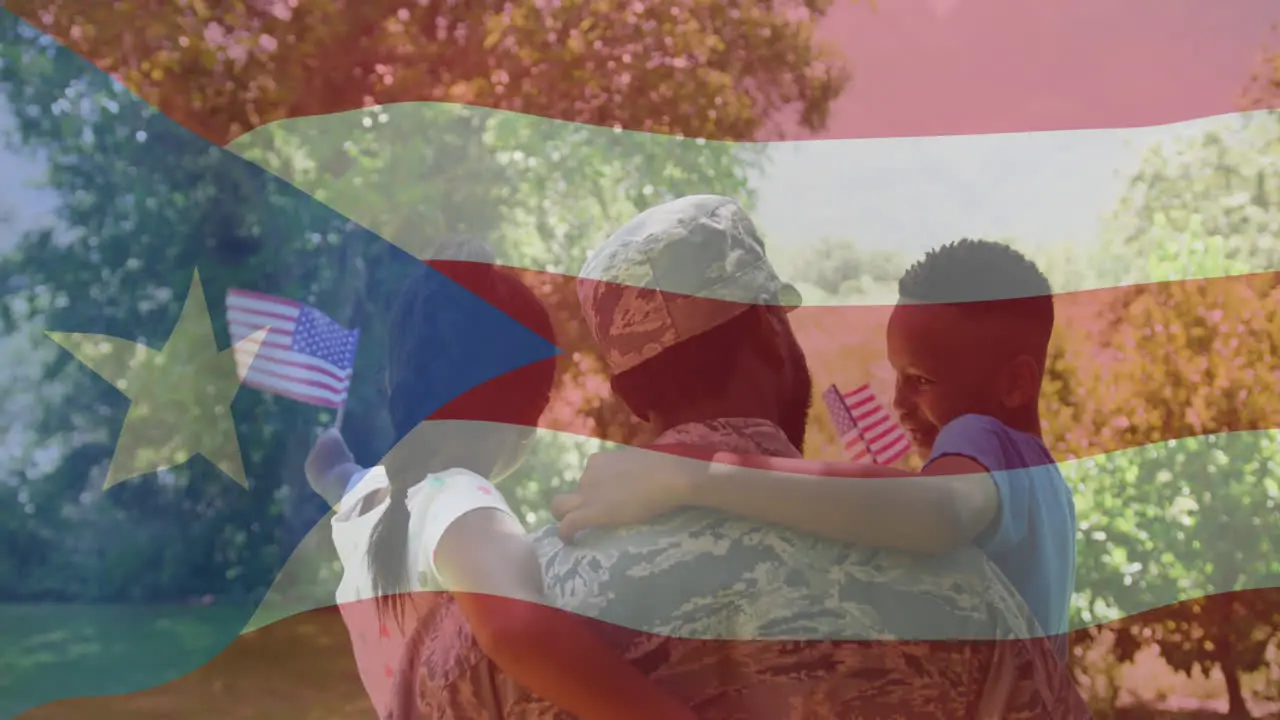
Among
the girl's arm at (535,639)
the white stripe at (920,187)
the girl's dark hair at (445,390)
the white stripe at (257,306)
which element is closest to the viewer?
the girl's arm at (535,639)

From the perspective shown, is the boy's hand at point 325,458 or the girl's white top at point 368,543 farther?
the boy's hand at point 325,458

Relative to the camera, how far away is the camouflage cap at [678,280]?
0.63 m

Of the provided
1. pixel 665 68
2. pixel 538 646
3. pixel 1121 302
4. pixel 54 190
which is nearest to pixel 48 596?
pixel 54 190

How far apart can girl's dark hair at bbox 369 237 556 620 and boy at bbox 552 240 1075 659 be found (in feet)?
0.44

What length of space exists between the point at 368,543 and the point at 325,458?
0.18 m

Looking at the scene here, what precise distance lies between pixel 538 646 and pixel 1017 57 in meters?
0.72

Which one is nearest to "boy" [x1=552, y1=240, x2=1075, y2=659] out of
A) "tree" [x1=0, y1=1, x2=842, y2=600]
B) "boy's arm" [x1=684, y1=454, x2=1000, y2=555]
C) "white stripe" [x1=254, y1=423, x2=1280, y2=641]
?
"boy's arm" [x1=684, y1=454, x2=1000, y2=555]

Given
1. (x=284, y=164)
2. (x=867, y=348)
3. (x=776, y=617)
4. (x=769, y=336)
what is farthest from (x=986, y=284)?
(x=284, y=164)

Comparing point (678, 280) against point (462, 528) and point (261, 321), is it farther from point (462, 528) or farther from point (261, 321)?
point (261, 321)

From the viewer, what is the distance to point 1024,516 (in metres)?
0.69

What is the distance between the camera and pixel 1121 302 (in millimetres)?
896

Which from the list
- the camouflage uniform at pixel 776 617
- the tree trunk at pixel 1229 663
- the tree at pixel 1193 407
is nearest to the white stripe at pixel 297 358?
the camouflage uniform at pixel 776 617

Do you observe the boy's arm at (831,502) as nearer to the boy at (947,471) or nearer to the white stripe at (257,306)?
the boy at (947,471)
